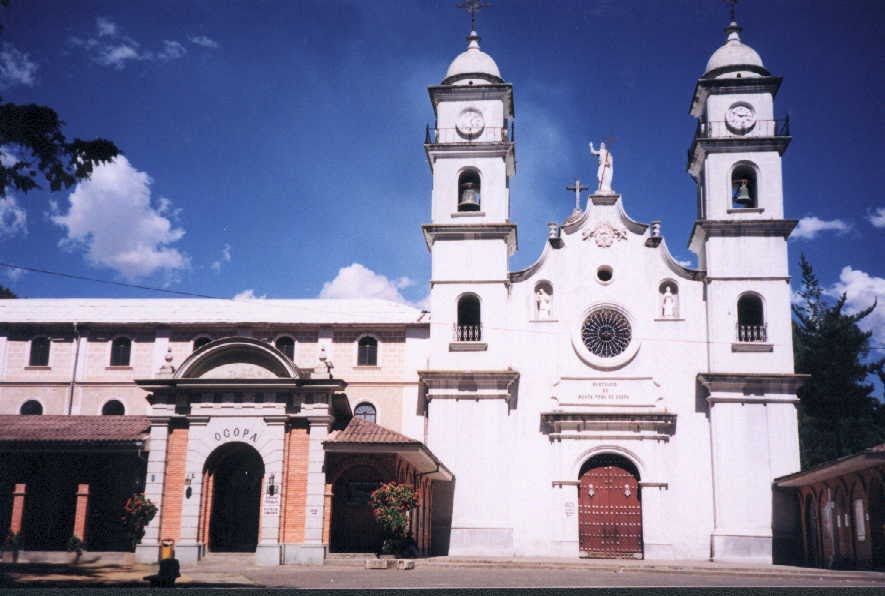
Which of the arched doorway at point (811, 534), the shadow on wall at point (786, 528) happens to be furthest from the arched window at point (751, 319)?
the arched doorway at point (811, 534)

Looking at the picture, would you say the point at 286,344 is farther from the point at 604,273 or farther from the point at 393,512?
the point at 604,273

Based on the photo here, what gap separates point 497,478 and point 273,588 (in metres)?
13.7

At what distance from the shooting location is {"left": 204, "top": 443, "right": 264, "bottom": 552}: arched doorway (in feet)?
90.9

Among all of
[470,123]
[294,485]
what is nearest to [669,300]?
[470,123]

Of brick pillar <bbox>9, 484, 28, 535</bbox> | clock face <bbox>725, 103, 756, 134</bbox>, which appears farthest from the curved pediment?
clock face <bbox>725, 103, 756, 134</bbox>

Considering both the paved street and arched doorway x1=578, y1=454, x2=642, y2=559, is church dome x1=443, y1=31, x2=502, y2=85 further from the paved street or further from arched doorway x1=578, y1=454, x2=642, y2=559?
the paved street

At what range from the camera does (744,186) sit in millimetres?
34438

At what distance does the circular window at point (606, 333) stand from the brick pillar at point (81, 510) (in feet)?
56.9

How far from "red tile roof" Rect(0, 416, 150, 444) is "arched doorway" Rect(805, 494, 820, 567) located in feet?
70.2

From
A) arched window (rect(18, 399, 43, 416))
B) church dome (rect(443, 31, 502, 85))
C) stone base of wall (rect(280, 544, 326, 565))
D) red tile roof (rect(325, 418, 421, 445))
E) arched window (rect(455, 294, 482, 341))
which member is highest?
church dome (rect(443, 31, 502, 85))

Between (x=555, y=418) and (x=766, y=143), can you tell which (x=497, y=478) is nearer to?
(x=555, y=418)

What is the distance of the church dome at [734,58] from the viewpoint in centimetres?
3516

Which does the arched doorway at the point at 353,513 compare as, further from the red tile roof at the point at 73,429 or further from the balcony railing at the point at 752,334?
the balcony railing at the point at 752,334

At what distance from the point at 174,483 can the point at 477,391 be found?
1091 centimetres
